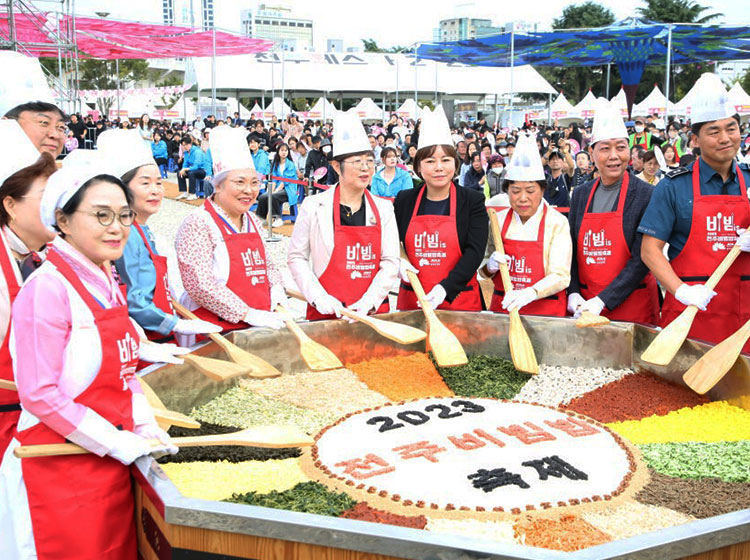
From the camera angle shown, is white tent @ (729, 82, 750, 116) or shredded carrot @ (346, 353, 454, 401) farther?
white tent @ (729, 82, 750, 116)

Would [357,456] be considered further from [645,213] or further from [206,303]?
[645,213]

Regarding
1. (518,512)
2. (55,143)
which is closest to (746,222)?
(518,512)

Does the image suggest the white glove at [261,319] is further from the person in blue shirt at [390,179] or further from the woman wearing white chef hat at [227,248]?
the person in blue shirt at [390,179]

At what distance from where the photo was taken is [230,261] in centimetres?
360

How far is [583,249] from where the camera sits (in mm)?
4035

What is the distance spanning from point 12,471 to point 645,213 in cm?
295

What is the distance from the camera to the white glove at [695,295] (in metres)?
3.45

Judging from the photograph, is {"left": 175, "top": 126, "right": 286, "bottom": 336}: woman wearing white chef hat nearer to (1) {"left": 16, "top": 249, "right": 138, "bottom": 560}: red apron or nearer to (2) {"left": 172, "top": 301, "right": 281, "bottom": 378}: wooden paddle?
(2) {"left": 172, "top": 301, "right": 281, "bottom": 378}: wooden paddle

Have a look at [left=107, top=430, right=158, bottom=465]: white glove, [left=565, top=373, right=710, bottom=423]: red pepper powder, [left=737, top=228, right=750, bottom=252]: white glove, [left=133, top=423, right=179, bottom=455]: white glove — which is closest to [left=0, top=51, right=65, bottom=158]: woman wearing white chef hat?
[left=133, top=423, right=179, bottom=455]: white glove

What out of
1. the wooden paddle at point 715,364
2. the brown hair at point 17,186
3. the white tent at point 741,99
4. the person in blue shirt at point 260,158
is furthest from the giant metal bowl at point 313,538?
the white tent at point 741,99

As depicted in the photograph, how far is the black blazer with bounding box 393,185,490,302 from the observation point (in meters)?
4.10

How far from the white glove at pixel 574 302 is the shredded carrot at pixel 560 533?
1832mm

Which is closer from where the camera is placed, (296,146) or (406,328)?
(406,328)

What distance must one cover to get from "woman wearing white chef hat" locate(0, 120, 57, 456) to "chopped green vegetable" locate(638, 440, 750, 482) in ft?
7.37
